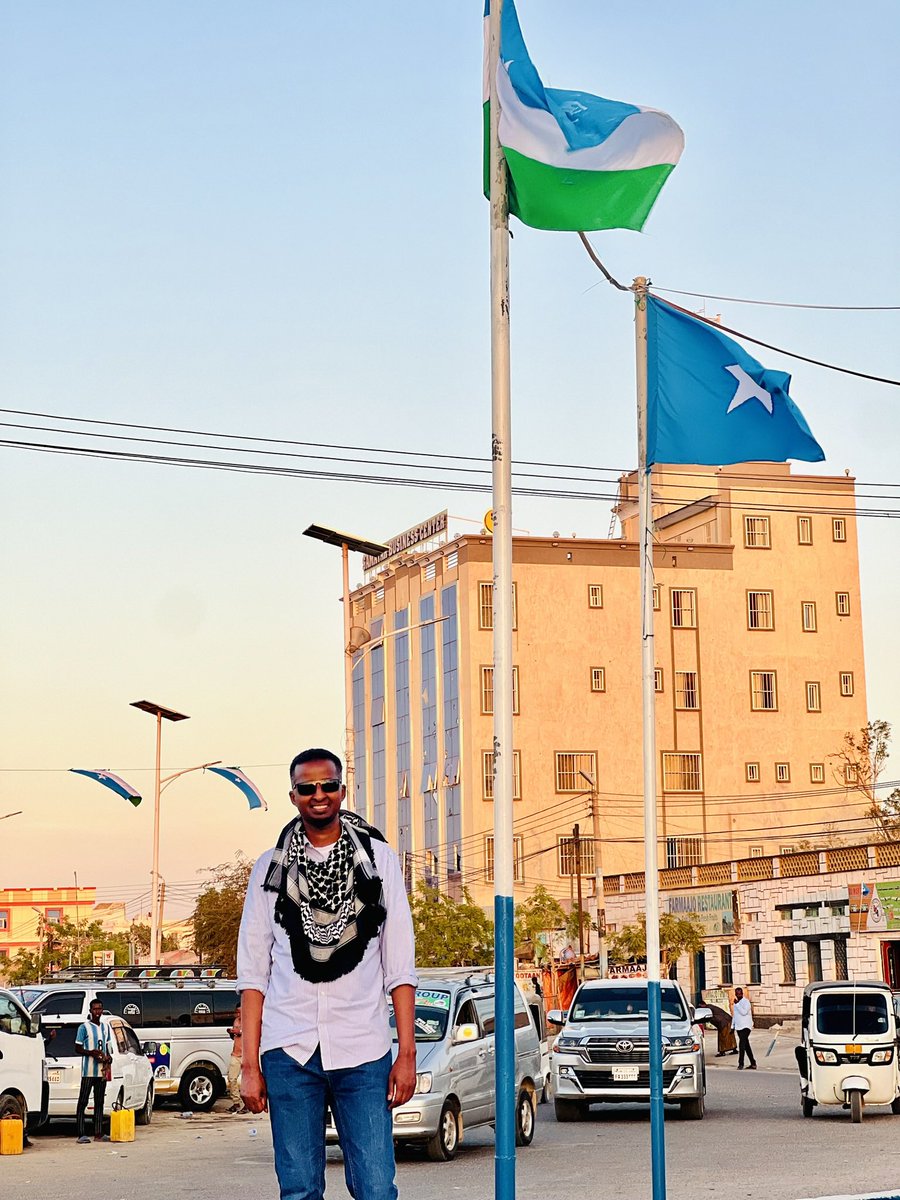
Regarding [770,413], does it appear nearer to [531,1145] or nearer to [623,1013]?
[531,1145]

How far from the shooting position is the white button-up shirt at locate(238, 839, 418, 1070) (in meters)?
6.80

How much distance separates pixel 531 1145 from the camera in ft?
69.5

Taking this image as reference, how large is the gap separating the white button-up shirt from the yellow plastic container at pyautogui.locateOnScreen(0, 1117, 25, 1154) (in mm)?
16005

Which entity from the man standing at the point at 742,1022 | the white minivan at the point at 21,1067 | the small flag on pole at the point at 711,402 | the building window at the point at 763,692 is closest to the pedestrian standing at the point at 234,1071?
the white minivan at the point at 21,1067

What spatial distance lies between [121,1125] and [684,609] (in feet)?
285

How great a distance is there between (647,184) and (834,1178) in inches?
380

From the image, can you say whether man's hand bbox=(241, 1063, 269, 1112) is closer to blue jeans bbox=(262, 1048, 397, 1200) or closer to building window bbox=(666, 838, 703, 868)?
blue jeans bbox=(262, 1048, 397, 1200)

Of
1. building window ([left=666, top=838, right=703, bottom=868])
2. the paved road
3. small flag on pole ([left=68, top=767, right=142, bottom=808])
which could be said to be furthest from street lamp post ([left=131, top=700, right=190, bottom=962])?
building window ([left=666, top=838, right=703, bottom=868])

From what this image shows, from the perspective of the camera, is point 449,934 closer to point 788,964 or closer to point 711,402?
point 788,964

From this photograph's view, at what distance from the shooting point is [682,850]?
105 meters

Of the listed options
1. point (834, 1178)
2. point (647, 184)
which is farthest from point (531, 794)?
point (647, 184)

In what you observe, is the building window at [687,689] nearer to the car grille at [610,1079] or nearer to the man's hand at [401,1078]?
the car grille at [610,1079]

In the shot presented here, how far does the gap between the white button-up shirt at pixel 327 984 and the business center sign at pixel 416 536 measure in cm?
10342

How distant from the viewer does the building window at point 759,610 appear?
10938 centimetres
